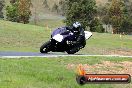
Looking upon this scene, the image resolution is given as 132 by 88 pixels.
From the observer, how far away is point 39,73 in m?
16.7

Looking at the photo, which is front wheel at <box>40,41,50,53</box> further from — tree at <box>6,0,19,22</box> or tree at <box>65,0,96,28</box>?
tree at <box>6,0,19,22</box>

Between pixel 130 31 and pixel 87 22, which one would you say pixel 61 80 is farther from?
pixel 130 31

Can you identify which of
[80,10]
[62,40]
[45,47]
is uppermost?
[62,40]

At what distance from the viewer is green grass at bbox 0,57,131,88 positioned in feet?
46.3

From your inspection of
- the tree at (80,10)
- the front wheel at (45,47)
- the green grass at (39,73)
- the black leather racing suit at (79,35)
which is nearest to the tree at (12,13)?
the tree at (80,10)

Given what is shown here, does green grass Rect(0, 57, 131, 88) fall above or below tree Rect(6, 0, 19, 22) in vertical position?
above

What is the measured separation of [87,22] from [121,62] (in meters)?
79.3

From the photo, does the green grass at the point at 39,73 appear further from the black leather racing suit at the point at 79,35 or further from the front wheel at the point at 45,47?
the black leather racing suit at the point at 79,35

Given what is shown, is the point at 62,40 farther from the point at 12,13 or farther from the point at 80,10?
the point at 12,13

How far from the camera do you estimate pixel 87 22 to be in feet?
337

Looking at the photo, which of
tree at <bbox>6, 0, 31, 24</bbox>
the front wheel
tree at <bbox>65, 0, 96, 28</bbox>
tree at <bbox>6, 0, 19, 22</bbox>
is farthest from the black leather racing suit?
tree at <bbox>6, 0, 19, 22</bbox>

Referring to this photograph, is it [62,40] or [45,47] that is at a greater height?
[62,40]

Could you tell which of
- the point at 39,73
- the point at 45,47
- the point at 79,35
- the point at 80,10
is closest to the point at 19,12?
the point at 80,10

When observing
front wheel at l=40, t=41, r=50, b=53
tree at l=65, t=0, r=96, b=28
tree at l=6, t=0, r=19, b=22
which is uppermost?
front wheel at l=40, t=41, r=50, b=53
